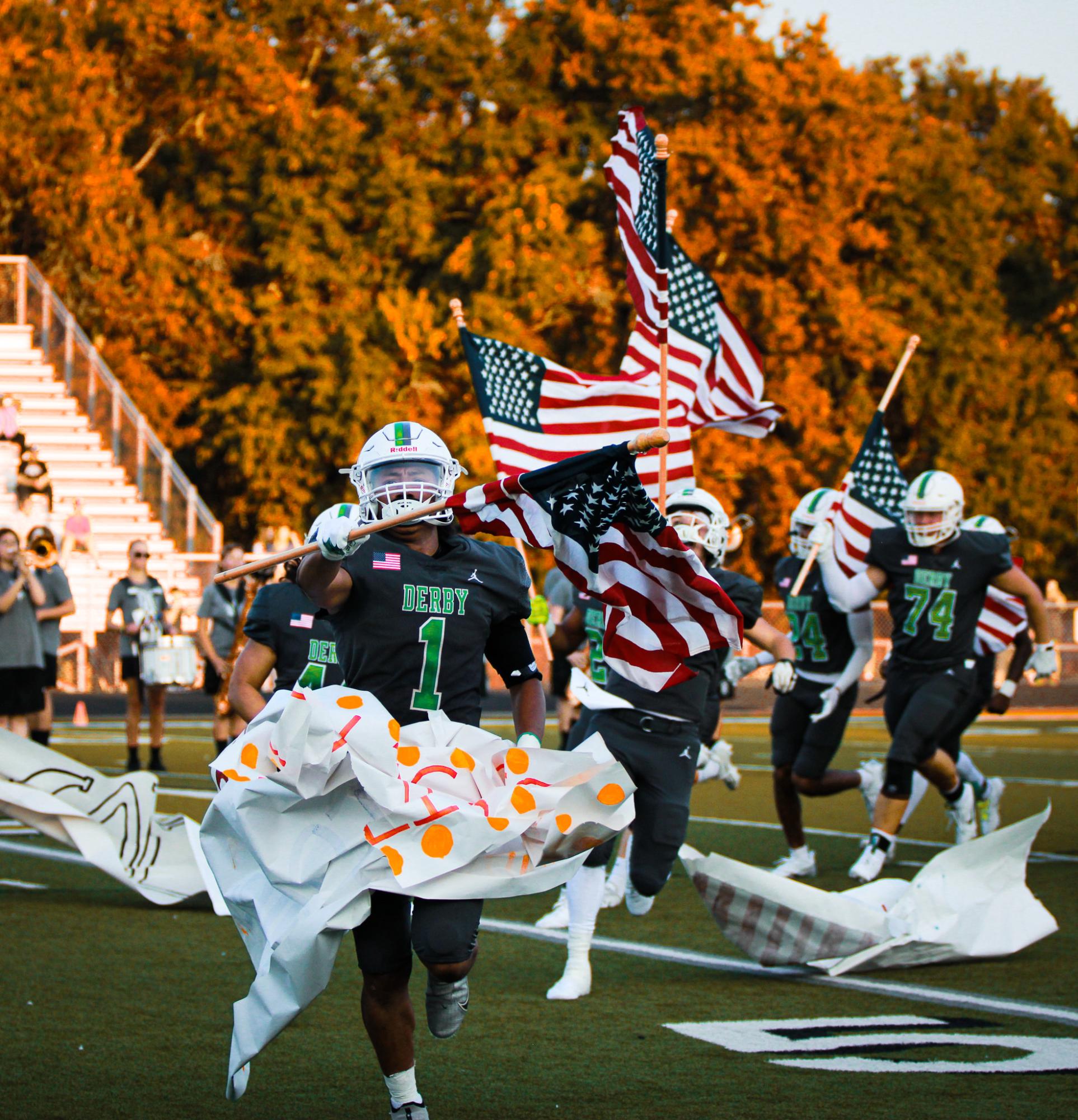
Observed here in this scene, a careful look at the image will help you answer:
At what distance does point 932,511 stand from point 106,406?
23.5 metres

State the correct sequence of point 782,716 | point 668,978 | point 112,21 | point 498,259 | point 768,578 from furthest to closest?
point 768,578
point 112,21
point 498,259
point 782,716
point 668,978

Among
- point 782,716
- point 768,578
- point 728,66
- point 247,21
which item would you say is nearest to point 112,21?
point 247,21

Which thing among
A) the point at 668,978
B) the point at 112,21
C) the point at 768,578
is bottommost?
the point at 768,578

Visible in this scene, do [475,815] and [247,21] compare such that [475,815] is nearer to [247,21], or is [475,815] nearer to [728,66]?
[728,66]

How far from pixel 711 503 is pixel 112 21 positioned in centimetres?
2979

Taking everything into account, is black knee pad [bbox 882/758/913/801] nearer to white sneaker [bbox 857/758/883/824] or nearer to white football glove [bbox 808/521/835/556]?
white sneaker [bbox 857/758/883/824]

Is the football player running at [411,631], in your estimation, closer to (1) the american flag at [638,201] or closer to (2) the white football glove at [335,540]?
(2) the white football glove at [335,540]

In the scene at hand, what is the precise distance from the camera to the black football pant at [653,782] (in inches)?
294

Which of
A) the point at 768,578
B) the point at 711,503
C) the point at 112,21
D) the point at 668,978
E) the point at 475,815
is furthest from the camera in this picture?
the point at 768,578

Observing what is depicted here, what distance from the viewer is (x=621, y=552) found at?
19.7ft

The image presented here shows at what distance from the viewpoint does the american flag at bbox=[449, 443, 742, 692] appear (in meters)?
5.63

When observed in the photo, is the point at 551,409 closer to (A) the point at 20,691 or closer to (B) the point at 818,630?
(B) the point at 818,630

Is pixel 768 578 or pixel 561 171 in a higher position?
pixel 561 171

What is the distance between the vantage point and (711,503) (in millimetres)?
8688
